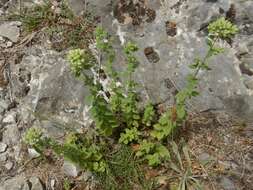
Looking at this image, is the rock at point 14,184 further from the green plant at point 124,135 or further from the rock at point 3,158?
the green plant at point 124,135

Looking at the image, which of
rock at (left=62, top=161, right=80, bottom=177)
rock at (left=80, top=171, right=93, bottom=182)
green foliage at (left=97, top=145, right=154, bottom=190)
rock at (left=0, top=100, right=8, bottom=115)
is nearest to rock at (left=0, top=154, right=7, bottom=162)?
rock at (left=0, top=100, right=8, bottom=115)

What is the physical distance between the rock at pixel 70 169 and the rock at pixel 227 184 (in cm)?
131

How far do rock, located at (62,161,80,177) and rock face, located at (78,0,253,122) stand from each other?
0.99 m

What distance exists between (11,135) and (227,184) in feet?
6.87

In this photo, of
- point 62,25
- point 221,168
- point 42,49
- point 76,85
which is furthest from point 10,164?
point 221,168

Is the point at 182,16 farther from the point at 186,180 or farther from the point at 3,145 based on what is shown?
the point at 3,145

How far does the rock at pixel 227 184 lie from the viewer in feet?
12.6

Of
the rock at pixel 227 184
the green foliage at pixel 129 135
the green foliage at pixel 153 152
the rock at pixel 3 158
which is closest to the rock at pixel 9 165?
the rock at pixel 3 158

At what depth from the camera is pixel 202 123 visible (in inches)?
165

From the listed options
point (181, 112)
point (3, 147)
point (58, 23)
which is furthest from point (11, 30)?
point (181, 112)

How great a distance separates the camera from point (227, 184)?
3.85 meters

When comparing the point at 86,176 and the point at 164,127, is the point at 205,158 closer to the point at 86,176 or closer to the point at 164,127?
the point at 164,127

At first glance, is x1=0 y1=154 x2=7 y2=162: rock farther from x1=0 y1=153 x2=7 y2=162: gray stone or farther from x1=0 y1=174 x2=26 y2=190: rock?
x1=0 y1=174 x2=26 y2=190: rock

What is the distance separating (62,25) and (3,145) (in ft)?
4.77
